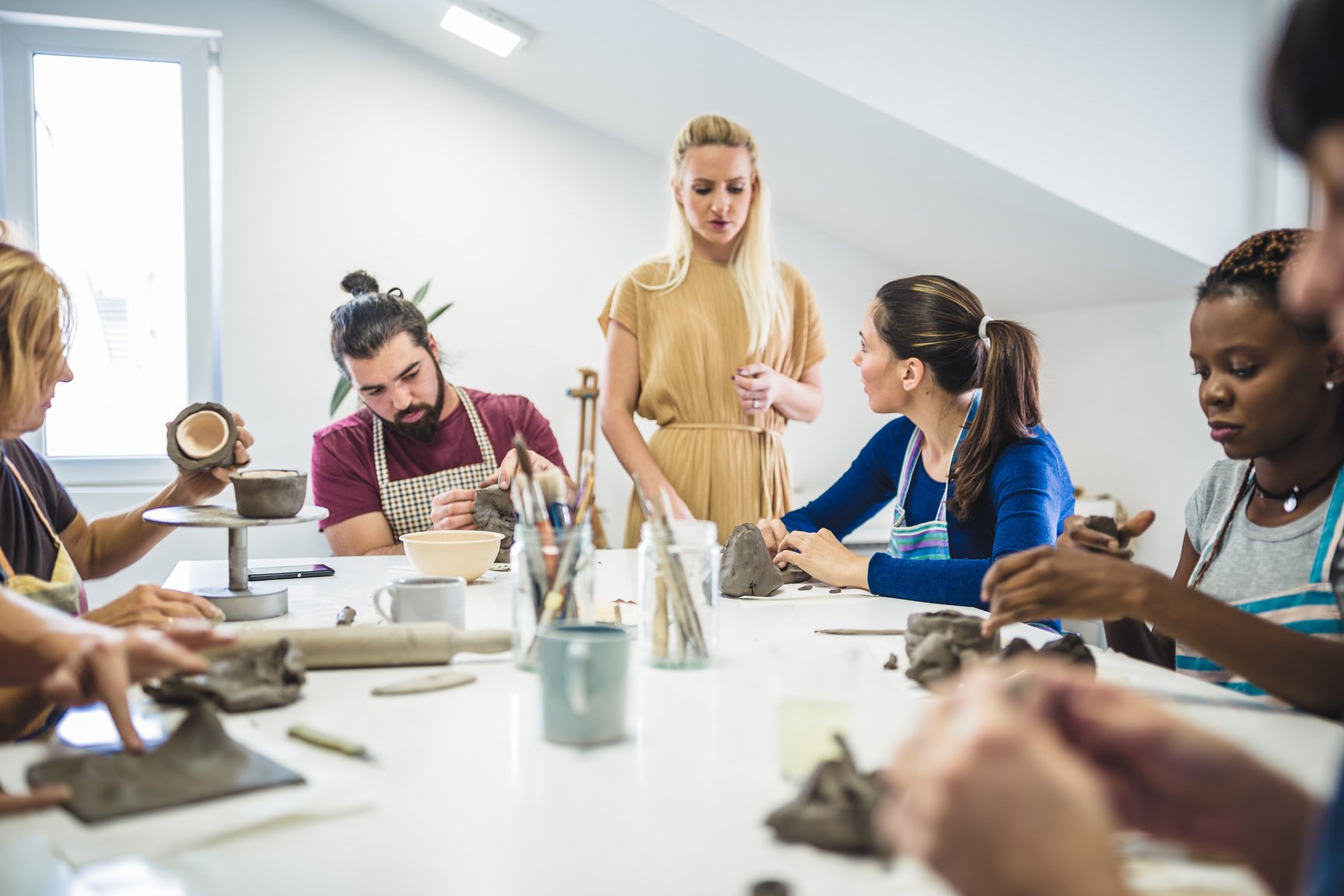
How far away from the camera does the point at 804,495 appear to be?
3.92 m

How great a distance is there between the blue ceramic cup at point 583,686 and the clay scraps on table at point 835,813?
0.72ft

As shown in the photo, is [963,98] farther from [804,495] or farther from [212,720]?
[212,720]

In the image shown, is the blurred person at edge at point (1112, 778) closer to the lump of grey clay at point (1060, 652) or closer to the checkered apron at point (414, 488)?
the lump of grey clay at point (1060, 652)

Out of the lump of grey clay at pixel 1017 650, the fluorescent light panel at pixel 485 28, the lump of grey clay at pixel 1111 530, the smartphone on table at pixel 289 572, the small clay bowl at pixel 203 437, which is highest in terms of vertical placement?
the fluorescent light panel at pixel 485 28

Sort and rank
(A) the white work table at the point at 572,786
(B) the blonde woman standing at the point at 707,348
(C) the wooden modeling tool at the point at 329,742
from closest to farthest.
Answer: (A) the white work table at the point at 572,786 < (C) the wooden modeling tool at the point at 329,742 < (B) the blonde woman standing at the point at 707,348

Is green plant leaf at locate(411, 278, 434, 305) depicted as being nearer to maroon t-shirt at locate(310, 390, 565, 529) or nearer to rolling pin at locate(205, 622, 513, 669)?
maroon t-shirt at locate(310, 390, 565, 529)

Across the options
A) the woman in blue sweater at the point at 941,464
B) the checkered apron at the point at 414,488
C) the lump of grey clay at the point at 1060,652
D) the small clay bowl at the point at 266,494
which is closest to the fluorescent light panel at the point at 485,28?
the checkered apron at the point at 414,488

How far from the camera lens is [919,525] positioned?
1.87 m

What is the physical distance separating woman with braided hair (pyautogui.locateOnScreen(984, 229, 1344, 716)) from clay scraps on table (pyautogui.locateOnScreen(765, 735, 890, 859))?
417 mm

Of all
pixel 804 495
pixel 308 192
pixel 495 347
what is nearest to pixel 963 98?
pixel 804 495

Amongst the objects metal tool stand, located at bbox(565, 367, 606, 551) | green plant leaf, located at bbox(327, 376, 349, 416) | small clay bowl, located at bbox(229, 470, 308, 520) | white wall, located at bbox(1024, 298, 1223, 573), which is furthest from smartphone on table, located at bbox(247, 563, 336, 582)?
white wall, located at bbox(1024, 298, 1223, 573)

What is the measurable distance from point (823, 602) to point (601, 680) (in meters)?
0.78

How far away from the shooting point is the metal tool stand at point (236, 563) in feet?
4.64

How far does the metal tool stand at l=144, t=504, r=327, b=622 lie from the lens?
1.42m
